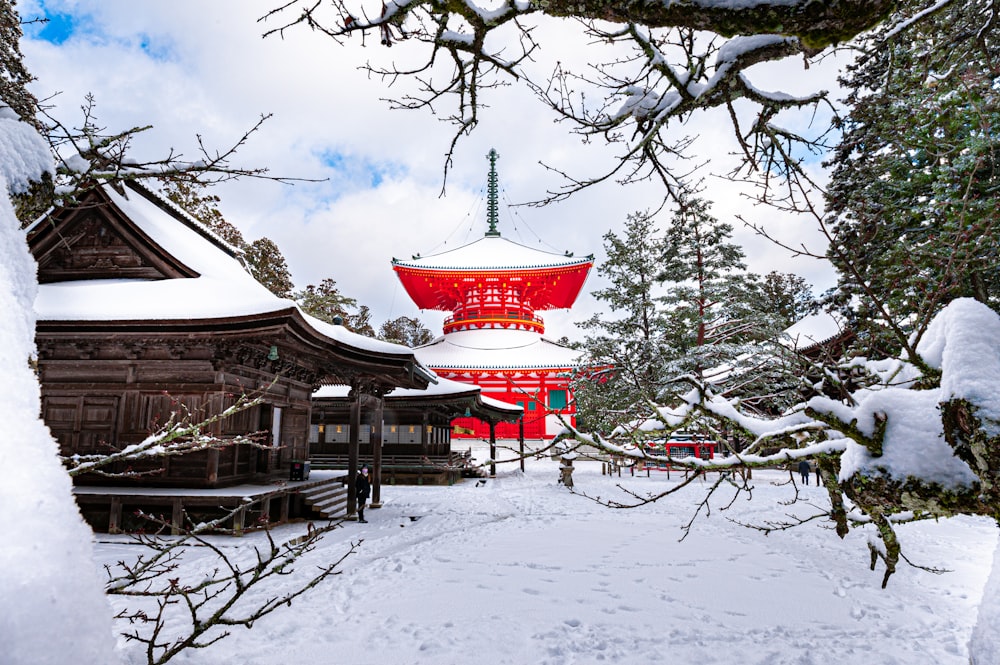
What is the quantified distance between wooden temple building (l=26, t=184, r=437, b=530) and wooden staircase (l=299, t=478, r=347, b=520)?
0.33 meters

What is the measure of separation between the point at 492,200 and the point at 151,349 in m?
34.2

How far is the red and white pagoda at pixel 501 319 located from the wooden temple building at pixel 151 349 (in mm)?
18684

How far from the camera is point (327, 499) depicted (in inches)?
476

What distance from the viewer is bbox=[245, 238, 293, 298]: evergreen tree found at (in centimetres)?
2469

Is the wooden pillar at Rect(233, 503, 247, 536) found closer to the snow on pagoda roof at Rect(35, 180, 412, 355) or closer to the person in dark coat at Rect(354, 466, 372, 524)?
the person in dark coat at Rect(354, 466, 372, 524)

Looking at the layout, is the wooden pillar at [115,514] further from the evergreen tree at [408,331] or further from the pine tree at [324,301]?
the evergreen tree at [408,331]

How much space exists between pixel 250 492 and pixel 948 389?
954cm

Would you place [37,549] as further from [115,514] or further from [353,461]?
[353,461]

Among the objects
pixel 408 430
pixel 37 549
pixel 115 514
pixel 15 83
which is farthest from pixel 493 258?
pixel 37 549

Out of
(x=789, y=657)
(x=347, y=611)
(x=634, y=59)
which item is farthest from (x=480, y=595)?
(x=634, y=59)

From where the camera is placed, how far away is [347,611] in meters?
5.59

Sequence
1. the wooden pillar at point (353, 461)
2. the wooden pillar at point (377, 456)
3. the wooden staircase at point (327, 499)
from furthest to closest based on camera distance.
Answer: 1. the wooden pillar at point (377, 456)
2. the wooden pillar at point (353, 461)
3. the wooden staircase at point (327, 499)

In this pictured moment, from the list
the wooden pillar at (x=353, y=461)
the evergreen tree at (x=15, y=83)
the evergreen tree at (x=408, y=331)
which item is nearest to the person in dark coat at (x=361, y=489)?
the wooden pillar at (x=353, y=461)

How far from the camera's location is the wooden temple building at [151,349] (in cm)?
830
